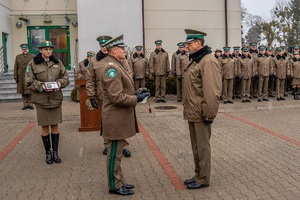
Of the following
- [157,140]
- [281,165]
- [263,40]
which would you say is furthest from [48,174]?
[263,40]

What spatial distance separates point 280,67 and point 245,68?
1.45m

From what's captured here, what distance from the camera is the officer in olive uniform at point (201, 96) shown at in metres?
4.61

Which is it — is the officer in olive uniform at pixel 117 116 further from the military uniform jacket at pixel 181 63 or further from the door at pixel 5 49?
the door at pixel 5 49

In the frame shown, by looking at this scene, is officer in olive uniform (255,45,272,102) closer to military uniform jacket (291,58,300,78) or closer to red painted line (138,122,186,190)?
military uniform jacket (291,58,300,78)

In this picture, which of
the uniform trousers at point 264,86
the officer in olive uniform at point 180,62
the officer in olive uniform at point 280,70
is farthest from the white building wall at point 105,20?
the officer in olive uniform at point 280,70

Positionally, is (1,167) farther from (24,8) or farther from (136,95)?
(24,8)

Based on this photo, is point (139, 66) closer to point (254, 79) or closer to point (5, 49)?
point (254, 79)

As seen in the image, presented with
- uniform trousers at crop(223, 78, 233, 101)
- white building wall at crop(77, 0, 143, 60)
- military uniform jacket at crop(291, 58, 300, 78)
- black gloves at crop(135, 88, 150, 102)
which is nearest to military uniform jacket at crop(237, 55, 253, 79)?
uniform trousers at crop(223, 78, 233, 101)

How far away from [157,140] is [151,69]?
562 cm

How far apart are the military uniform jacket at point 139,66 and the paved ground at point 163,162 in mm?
3109

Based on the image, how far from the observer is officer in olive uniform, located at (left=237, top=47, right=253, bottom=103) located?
43.0ft

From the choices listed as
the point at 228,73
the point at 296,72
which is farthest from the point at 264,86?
the point at 228,73

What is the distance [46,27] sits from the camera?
58.1 ft

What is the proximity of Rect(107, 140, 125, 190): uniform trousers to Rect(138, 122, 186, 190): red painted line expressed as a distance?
850 mm
